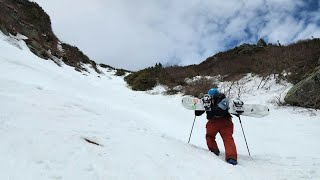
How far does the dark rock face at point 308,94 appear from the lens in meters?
10.6

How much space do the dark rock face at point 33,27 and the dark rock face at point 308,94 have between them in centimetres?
1036

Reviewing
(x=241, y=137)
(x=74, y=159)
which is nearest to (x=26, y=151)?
(x=74, y=159)

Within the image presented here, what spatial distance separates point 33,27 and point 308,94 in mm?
16569

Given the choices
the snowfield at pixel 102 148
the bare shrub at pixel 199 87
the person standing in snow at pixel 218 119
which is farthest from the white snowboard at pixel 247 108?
the bare shrub at pixel 199 87

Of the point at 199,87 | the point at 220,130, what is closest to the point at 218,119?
the point at 220,130

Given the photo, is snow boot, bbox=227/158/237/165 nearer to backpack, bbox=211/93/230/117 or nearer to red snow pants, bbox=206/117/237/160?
red snow pants, bbox=206/117/237/160

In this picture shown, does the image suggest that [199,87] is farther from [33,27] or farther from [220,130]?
[33,27]

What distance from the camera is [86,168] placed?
389 centimetres

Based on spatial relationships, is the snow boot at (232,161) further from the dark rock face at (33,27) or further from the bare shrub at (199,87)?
the dark rock face at (33,27)

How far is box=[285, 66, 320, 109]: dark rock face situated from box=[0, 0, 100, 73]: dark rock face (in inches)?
408

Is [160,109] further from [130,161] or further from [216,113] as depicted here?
[130,161]

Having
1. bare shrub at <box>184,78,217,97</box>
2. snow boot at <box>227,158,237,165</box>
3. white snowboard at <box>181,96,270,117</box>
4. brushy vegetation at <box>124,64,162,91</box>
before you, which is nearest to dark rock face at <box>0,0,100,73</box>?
brushy vegetation at <box>124,64,162,91</box>

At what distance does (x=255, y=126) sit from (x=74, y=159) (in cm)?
727

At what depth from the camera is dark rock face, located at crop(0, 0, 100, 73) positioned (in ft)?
52.7
